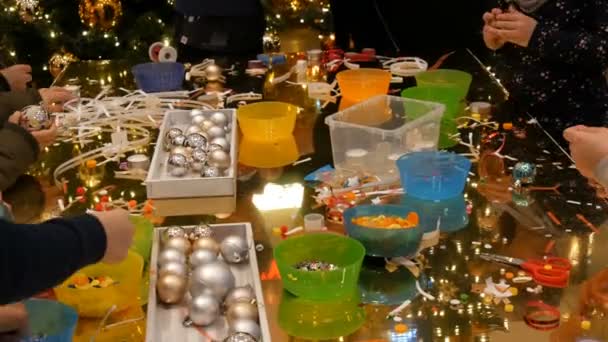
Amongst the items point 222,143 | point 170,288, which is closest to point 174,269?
point 170,288

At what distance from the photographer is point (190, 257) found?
118 cm

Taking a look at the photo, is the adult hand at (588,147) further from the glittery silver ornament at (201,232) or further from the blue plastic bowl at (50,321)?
the blue plastic bowl at (50,321)

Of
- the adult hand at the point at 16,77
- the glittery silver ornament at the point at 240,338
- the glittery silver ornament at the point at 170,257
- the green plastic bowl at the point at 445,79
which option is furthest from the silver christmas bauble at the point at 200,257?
the adult hand at the point at 16,77

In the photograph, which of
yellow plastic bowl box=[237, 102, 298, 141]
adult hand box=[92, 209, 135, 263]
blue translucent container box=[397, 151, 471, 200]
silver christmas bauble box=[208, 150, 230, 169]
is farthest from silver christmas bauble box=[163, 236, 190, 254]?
yellow plastic bowl box=[237, 102, 298, 141]

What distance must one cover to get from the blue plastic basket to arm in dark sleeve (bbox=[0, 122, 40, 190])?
56cm

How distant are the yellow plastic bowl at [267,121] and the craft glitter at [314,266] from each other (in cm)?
63

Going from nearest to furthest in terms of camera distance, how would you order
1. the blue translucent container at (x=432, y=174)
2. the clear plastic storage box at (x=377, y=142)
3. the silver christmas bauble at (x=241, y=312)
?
the silver christmas bauble at (x=241, y=312), the blue translucent container at (x=432, y=174), the clear plastic storage box at (x=377, y=142)

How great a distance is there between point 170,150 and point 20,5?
1693 mm

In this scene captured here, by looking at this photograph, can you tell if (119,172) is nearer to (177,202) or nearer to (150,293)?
(177,202)

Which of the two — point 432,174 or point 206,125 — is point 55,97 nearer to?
point 206,125

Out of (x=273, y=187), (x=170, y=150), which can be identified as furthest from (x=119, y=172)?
(x=273, y=187)

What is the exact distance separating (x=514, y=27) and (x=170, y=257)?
1.29m

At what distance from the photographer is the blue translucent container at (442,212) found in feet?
4.40

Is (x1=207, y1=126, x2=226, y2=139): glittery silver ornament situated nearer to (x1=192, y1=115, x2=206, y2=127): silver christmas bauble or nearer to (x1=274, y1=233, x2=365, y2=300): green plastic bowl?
(x1=192, y1=115, x2=206, y2=127): silver christmas bauble
